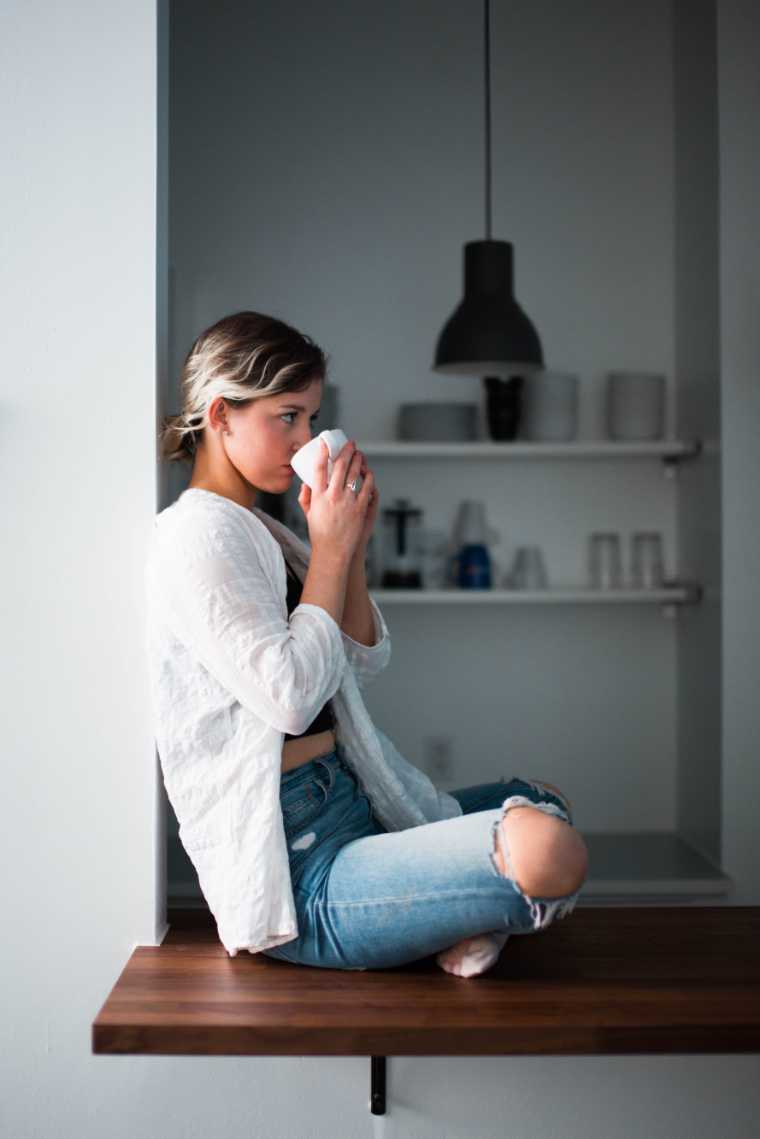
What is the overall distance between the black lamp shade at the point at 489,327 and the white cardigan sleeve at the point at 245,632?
1.43 m

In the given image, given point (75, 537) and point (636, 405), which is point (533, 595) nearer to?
point (636, 405)

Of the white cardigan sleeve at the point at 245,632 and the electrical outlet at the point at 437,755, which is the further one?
the electrical outlet at the point at 437,755

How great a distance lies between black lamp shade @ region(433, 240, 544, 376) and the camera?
9.50ft

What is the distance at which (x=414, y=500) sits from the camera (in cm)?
368

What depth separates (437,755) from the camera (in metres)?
3.67

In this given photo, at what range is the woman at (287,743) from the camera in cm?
154

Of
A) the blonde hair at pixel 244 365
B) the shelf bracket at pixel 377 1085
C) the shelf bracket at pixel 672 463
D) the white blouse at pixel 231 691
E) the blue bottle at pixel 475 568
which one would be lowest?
the shelf bracket at pixel 377 1085

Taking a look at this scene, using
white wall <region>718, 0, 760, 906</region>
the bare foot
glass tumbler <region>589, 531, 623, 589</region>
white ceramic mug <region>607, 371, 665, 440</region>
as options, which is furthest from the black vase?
the bare foot

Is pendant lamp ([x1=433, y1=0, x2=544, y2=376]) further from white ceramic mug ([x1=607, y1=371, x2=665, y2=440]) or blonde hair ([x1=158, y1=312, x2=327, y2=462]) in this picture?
blonde hair ([x1=158, y1=312, x2=327, y2=462])

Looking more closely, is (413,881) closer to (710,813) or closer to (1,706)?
(1,706)

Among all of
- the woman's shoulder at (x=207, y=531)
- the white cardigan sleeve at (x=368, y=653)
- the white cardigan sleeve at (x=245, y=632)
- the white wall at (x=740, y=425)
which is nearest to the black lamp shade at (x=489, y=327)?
the white wall at (x=740, y=425)

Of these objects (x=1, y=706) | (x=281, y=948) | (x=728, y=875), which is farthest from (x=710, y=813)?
(x=1, y=706)

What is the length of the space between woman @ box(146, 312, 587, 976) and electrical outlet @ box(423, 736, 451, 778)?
6.06 ft

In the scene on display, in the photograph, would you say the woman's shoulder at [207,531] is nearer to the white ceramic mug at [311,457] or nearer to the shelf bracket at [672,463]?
the white ceramic mug at [311,457]
